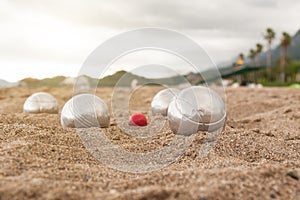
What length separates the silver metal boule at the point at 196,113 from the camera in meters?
4.74

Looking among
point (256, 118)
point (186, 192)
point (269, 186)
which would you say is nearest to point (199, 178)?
point (186, 192)

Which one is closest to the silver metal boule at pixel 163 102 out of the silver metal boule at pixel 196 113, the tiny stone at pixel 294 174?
the silver metal boule at pixel 196 113

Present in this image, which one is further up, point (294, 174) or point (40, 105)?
point (40, 105)

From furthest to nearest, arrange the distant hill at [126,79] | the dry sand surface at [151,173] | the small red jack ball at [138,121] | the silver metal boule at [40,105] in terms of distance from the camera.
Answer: the silver metal boule at [40,105] < the distant hill at [126,79] < the small red jack ball at [138,121] < the dry sand surface at [151,173]

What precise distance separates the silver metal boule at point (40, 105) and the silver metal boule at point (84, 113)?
2216 mm

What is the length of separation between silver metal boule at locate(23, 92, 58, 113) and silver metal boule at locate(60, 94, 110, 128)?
7.27 ft

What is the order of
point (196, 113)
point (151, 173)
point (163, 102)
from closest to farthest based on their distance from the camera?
point (151, 173) → point (196, 113) → point (163, 102)

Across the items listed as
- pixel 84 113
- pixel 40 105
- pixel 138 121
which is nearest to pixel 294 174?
pixel 84 113

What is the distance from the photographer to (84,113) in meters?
5.54

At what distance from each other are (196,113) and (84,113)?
5.99ft

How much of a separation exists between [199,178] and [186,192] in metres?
0.31

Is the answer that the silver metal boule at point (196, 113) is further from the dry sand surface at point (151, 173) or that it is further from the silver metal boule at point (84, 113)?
the silver metal boule at point (84, 113)

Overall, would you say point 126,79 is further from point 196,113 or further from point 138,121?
point 196,113

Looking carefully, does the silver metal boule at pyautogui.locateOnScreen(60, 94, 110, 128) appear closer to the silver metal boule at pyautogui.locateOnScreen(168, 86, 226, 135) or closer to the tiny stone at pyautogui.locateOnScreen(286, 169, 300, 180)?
the silver metal boule at pyautogui.locateOnScreen(168, 86, 226, 135)
